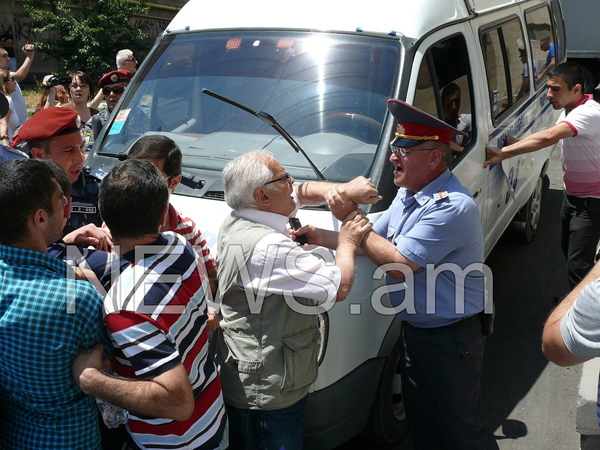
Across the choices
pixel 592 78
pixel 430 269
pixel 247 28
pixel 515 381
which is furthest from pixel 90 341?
pixel 592 78

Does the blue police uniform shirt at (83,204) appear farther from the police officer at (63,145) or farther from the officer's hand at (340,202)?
the officer's hand at (340,202)

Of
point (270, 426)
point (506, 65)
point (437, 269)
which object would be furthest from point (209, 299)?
point (506, 65)

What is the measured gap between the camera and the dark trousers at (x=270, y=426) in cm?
235

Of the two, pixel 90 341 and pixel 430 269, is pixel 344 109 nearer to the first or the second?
pixel 430 269

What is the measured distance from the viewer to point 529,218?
5996 mm

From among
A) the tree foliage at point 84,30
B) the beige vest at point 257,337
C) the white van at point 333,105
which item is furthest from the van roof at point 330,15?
the tree foliage at point 84,30

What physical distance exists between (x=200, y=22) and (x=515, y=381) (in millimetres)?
3169

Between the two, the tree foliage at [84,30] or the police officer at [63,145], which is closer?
the police officer at [63,145]

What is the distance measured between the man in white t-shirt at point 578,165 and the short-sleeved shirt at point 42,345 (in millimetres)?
3405

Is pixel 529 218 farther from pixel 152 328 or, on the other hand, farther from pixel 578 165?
pixel 152 328

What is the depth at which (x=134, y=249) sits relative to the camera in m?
1.95

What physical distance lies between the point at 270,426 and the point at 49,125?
1687 millimetres

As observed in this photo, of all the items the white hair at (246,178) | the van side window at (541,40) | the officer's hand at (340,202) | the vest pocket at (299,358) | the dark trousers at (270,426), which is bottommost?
the dark trousers at (270,426)

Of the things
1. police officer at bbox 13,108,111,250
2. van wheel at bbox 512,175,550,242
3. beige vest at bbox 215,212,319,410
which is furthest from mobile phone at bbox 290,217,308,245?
van wheel at bbox 512,175,550,242
